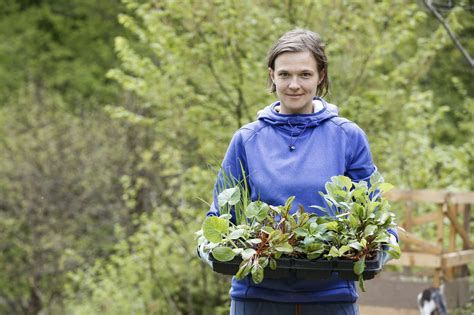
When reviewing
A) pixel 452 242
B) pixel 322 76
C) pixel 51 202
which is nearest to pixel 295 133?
pixel 322 76

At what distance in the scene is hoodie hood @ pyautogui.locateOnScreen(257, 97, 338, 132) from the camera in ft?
9.26

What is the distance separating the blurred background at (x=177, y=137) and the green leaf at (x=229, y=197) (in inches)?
83.6

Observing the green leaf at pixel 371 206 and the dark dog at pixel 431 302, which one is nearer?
the green leaf at pixel 371 206

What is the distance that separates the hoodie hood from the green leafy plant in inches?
10.5

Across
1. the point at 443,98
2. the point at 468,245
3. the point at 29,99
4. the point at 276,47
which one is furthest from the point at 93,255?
the point at 276,47

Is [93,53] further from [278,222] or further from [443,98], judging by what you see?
[278,222]

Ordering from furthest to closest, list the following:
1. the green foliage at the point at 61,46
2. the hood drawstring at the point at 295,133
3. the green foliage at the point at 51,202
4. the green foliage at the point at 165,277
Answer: the green foliage at the point at 61,46, the green foliage at the point at 51,202, the green foliage at the point at 165,277, the hood drawstring at the point at 295,133

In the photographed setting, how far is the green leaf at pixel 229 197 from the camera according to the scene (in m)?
2.69

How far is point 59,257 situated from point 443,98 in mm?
7519

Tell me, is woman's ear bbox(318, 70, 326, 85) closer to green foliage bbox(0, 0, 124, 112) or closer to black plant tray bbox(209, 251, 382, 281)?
black plant tray bbox(209, 251, 382, 281)

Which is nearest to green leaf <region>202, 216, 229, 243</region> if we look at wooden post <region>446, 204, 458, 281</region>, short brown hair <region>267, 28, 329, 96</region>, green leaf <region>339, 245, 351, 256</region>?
green leaf <region>339, 245, 351, 256</region>

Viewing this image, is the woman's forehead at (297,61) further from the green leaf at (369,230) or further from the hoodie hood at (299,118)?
the green leaf at (369,230)

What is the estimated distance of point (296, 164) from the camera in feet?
8.97

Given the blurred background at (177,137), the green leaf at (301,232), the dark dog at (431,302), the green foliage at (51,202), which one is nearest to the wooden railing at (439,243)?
the dark dog at (431,302)
